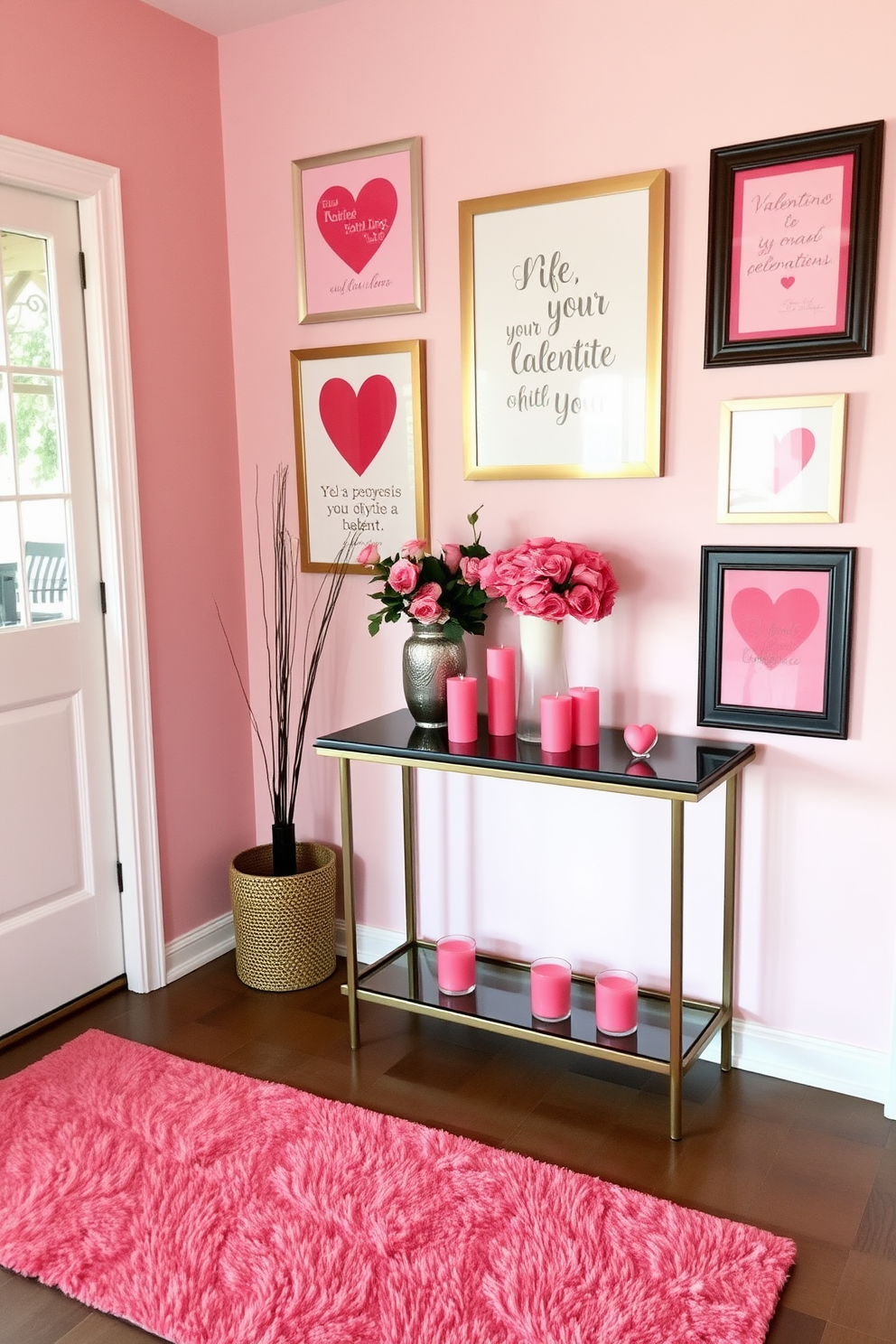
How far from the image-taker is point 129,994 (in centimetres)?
305

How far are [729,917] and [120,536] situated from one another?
1.78 m

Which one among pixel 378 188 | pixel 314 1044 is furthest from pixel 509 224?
pixel 314 1044

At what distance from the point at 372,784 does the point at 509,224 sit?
59.6 inches

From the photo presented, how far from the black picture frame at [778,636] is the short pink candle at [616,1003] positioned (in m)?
0.62

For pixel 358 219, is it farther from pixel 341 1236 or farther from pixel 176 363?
pixel 341 1236

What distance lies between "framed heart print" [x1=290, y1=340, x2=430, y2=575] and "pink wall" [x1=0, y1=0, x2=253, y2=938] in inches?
11.0

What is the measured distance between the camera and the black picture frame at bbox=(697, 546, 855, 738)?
7.75 feet

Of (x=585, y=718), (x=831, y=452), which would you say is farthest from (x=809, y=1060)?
(x=831, y=452)

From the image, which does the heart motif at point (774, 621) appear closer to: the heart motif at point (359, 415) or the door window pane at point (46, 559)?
the heart motif at point (359, 415)

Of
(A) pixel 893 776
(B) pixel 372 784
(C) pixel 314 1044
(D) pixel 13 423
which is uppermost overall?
(D) pixel 13 423

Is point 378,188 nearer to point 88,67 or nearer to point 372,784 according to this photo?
point 88,67

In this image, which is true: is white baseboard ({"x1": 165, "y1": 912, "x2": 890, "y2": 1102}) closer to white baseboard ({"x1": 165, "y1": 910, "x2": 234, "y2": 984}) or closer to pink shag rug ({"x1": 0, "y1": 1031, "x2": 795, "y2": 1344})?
pink shag rug ({"x1": 0, "y1": 1031, "x2": 795, "y2": 1344})

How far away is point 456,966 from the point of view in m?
2.66

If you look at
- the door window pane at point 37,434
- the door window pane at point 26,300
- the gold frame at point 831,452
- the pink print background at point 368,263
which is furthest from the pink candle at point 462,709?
the door window pane at point 26,300
